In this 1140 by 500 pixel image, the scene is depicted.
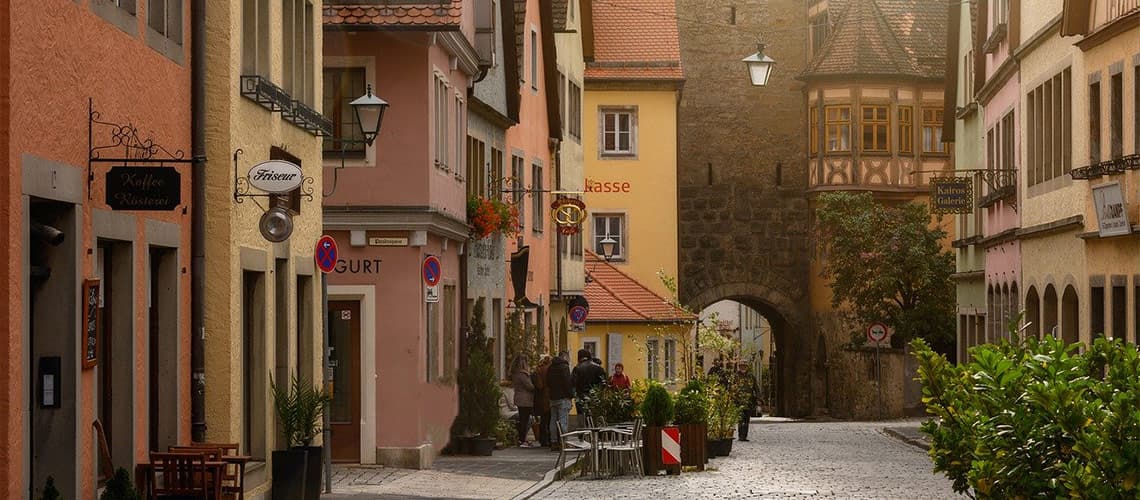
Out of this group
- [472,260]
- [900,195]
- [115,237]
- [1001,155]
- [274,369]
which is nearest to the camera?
[115,237]

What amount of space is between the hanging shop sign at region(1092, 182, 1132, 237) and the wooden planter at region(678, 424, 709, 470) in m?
5.12

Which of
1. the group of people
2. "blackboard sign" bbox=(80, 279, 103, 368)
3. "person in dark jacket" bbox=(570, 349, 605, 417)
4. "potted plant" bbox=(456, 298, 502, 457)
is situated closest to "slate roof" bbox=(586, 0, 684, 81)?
the group of people

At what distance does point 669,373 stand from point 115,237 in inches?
1484

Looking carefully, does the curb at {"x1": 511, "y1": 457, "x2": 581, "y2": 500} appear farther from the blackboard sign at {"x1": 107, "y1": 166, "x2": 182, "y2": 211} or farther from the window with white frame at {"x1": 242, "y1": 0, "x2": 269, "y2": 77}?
the blackboard sign at {"x1": 107, "y1": 166, "x2": 182, "y2": 211}

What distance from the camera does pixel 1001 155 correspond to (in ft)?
117

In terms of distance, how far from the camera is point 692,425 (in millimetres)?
24828

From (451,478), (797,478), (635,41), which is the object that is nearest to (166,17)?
(451,478)

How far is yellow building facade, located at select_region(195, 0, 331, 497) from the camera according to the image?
→ 16.2 m

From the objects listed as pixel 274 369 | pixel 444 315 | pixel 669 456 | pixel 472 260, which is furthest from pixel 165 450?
pixel 472 260

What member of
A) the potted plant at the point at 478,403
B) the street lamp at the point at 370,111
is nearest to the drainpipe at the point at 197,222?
the street lamp at the point at 370,111

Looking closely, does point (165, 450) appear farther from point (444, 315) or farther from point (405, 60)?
point (444, 315)

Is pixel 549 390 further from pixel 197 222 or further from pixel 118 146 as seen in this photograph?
pixel 118 146

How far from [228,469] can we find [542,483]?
6516mm

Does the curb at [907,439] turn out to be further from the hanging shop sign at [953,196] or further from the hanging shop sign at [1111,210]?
the hanging shop sign at [1111,210]
